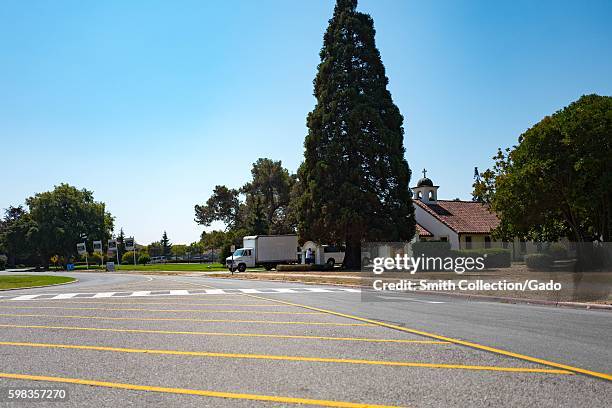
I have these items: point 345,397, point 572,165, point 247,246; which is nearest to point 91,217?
point 247,246

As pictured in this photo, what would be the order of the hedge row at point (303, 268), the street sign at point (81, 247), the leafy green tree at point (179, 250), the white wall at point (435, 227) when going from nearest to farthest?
1. the hedge row at point (303, 268)
2. the white wall at point (435, 227)
3. the street sign at point (81, 247)
4. the leafy green tree at point (179, 250)

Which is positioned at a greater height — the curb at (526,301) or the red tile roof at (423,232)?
the red tile roof at (423,232)

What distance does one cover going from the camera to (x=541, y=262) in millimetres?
31484

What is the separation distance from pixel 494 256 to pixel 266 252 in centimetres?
2309

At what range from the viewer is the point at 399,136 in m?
43.2

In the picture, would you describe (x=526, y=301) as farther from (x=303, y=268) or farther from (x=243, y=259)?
(x=243, y=259)

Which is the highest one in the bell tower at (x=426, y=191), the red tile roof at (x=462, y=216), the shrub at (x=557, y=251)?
the bell tower at (x=426, y=191)

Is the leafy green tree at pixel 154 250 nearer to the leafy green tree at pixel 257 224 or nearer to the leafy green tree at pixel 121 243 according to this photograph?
the leafy green tree at pixel 121 243

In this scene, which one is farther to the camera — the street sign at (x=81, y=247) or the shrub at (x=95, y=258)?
the shrub at (x=95, y=258)

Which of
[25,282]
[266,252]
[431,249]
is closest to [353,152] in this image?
[431,249]

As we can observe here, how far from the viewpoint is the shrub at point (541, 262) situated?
102 feet

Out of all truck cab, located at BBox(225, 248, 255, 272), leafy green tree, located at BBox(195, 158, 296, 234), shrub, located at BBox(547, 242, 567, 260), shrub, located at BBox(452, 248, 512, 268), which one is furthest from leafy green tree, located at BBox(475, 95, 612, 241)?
leafy green tree, located at BBox(195, 158, 296, 234)

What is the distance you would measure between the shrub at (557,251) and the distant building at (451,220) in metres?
13.0

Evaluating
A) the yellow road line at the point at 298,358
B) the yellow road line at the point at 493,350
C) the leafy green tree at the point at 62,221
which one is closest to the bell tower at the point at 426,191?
the yellow road line at the point at 493,350
